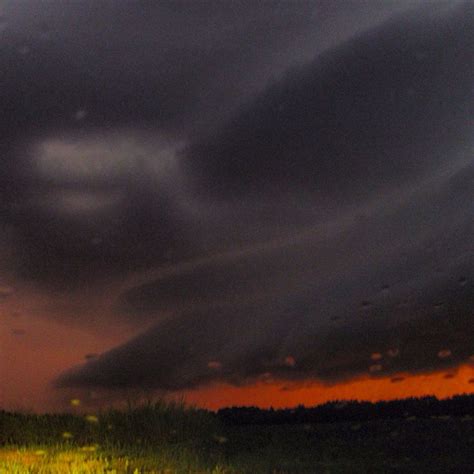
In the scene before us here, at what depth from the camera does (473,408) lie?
50.5 ft

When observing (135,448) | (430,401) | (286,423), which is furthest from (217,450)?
(430,401)

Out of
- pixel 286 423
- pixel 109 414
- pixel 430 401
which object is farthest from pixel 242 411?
pixel 430 401

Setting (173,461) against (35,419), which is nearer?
(173,461)

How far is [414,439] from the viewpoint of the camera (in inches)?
536

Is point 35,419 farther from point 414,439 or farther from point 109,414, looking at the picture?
point 414,439

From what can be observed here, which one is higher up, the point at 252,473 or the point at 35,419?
the point at 35,419

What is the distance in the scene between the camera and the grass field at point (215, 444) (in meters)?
11.2

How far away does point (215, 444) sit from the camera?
13.9 meters

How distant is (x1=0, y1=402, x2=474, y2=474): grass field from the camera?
11180mm

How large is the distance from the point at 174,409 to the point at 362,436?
3546 millimetres

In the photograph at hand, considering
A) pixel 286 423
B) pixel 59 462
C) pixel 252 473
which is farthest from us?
pixel 286 423

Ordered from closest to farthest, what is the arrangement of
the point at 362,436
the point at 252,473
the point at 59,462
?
the point at 252,473
the point at 59,462
the point at 362,436

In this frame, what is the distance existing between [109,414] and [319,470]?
5.63 metres

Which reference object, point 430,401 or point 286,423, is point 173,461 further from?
point 430,401
